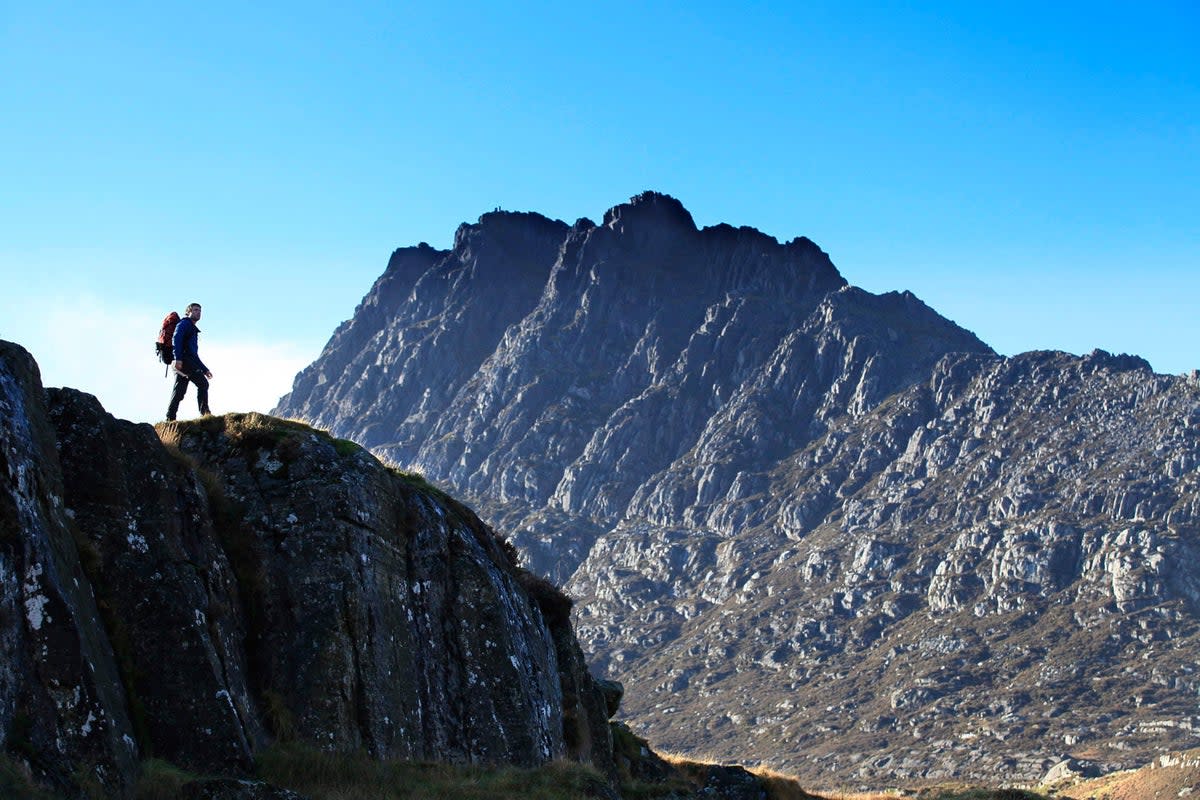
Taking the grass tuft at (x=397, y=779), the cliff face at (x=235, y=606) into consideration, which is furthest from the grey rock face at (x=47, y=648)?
the grass tuft at (x=397, y=779)

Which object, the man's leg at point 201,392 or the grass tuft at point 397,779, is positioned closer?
the grass tuft at point 397,779

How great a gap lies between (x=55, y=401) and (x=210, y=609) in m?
3.98

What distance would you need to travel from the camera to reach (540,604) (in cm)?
3266

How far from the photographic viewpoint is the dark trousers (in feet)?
89.7

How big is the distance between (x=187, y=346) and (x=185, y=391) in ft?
3.20

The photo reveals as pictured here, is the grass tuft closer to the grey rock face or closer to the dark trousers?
the grey rock face

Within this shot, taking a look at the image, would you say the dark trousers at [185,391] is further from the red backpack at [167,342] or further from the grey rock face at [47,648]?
the grey rock face at [47,648]

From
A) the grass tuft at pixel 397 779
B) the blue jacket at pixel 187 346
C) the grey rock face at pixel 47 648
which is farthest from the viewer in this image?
the blue jacket at pixel 187 346

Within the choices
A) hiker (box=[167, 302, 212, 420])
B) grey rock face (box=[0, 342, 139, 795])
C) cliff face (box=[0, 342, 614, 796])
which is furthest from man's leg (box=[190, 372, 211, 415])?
grey rock face (box=[0, 342, 139, 795])

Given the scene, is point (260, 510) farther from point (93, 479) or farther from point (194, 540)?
point (93, 479)

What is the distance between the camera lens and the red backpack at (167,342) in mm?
27672

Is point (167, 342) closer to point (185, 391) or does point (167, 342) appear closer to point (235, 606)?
point (185, 391)

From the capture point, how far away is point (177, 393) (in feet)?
90.3

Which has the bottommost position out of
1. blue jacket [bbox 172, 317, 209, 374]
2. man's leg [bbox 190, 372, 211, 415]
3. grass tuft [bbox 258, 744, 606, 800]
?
grass tuft [bbox 258, 744, 606, 800]
